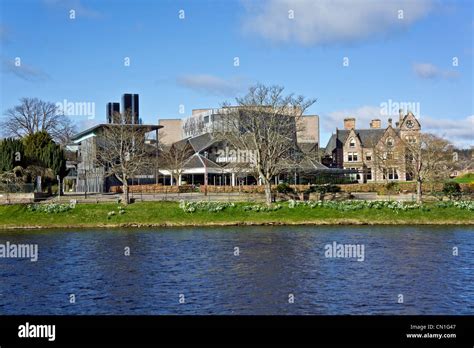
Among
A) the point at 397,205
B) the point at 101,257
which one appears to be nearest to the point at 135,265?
the point at 101,257

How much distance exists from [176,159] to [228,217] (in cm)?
3326

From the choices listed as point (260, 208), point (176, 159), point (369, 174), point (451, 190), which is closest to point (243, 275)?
point (260, 208)

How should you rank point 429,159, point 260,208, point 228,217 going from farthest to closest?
1. point 429,159
2. point 260,208
3. point 228,217

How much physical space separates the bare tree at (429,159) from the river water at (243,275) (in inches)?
674

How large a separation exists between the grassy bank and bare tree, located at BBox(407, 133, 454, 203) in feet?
23.5

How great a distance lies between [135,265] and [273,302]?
9871 millimetres

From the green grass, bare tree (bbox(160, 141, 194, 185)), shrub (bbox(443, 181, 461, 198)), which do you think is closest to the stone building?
the green grass

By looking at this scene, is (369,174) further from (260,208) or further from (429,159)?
A: (260,208)

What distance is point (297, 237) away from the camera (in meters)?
36.7

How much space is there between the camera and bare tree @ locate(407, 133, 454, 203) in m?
54.5

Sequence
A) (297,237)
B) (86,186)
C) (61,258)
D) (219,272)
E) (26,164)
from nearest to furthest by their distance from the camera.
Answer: (219,272) → (61,258) → (297,237) → (26,164) → (86,186)

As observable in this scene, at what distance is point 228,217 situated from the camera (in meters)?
47.1

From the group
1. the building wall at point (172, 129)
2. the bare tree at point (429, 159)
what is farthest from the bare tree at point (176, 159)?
the building wall at point (172, 129)
